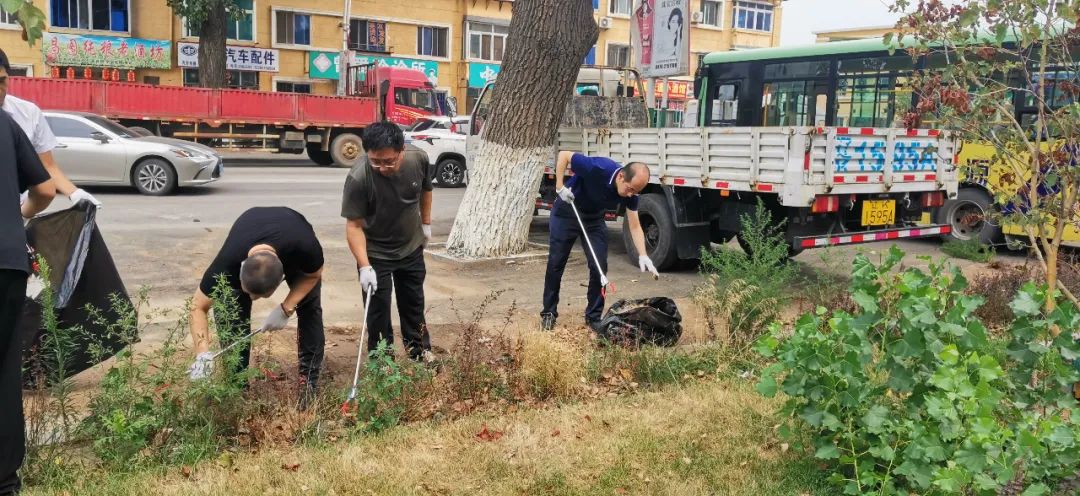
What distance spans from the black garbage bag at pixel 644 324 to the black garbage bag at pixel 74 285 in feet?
9.38

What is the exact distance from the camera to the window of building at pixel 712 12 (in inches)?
1799

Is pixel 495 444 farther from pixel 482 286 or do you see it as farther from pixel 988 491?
pixel 482 286

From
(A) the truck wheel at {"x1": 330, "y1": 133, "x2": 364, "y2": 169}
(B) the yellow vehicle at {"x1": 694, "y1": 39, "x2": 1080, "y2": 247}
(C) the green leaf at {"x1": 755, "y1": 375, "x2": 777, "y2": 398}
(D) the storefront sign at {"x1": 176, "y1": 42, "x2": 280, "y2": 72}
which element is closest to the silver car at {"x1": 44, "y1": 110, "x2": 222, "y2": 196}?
(B) the yellow vehicle at {"x1": 694, "y1": 39, "x2": 1080, "y2": 247}

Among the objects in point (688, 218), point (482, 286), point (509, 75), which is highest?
point (509, 75)

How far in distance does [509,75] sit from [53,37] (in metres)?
25.9

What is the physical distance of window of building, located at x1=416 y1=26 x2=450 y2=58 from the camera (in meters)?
36.8

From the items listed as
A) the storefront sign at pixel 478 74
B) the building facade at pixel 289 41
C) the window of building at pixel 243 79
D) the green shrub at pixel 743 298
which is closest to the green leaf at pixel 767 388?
the green shrub at pixel 743 298

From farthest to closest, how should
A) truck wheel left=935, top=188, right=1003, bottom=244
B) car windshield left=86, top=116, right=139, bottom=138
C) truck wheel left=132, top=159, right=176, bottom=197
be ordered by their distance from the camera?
car windshield left=86, top=116, right=139, bottom=138, truck wheel left=132, top=159, right=176, bottom=197, truck wheel left=935, top=188, right=1003, bottom=244

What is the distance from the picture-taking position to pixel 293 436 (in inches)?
166

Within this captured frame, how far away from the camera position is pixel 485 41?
38406 mm

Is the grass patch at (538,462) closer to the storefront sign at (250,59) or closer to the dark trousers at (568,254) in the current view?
the dark trousers at (568,254)

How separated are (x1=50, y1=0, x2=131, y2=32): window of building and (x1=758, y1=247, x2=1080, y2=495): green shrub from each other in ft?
105

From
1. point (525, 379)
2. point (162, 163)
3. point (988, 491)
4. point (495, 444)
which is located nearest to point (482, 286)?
point (525, 379)

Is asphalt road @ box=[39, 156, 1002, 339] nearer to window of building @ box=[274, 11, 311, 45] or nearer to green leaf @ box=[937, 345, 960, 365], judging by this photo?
green leaf @ box=[937, 345, 960, 365]
